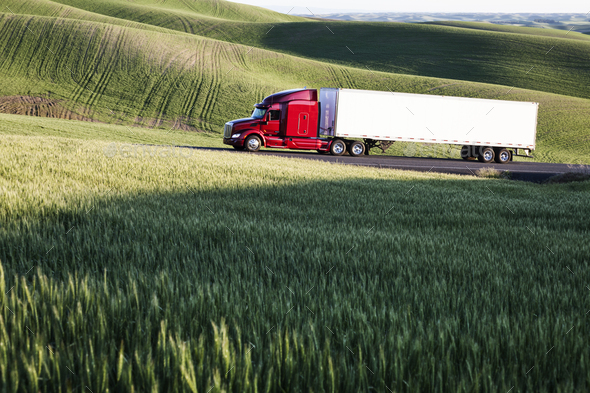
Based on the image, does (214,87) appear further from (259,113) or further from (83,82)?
(259,113)

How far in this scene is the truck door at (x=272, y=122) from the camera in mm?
23766

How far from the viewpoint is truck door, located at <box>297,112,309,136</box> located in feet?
79.7

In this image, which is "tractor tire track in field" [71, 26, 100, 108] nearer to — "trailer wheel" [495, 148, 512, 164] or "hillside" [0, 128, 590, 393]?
"trailer wheel" [495, 148, 512, 164]

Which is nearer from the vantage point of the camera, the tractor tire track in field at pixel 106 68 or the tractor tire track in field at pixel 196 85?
the tractor tire track in field at pixel 196 85

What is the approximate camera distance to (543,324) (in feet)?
7.10

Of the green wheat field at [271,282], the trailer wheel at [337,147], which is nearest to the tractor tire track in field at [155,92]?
the trailer wheel at [337,147]

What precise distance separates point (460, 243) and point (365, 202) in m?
3.01

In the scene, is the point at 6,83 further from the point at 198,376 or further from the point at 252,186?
the point at 198,376

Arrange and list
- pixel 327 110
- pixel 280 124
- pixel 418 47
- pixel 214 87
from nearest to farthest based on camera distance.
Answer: pixel 280 124
pixel 327 110
pixel 214 87
pixel 418 47

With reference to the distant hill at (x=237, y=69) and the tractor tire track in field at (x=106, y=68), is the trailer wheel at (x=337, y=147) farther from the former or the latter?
the tractor tire track in field at (x=106, y=68)

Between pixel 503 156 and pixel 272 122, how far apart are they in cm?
1705

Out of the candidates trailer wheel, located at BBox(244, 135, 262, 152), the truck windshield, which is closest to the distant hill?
the truck windshield

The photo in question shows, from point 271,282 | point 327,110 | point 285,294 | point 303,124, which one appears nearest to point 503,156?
point 327,110

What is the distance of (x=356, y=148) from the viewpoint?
26.5 metres
